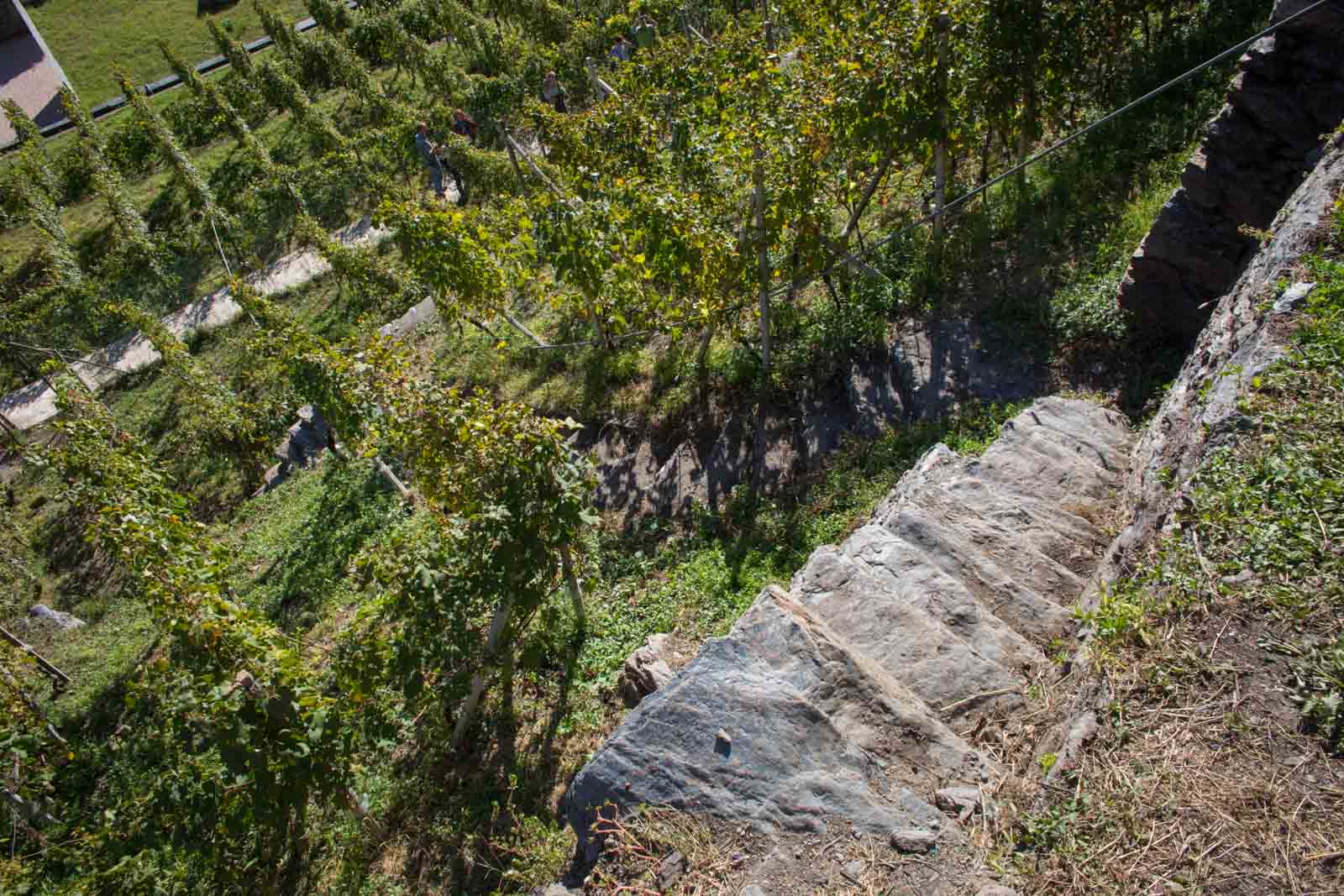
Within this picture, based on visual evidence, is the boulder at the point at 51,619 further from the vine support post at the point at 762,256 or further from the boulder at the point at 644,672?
the vine support post at the point at 762,256

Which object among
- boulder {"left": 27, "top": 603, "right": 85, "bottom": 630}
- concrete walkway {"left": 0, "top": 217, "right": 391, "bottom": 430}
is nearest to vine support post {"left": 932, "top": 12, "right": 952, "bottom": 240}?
concrete walkway {"left": 0, "top": 217, "right": 391, "bottom": 430}

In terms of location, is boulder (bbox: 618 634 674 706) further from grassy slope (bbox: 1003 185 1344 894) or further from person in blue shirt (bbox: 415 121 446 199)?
person in blue shirt (bbox: 415 121 446 199)

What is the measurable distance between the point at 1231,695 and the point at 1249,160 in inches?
237

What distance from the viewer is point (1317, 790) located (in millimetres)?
3092

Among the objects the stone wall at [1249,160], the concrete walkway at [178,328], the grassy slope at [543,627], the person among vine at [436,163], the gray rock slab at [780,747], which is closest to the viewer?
the gray rock slab at [780,747]

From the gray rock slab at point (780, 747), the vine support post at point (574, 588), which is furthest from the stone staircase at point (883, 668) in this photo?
the vine support post at point (574, 588)

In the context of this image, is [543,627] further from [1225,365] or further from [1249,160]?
[1249,160]

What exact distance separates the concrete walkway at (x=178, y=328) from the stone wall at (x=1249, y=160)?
51.2 feet

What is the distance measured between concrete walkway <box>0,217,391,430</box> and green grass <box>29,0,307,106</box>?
58.4 feet

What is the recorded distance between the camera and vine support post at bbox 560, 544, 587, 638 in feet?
21.7

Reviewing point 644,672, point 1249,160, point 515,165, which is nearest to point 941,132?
point 1249,160

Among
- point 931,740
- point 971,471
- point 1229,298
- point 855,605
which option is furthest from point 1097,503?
point 931,740

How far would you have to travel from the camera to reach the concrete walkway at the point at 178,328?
55.1 feet

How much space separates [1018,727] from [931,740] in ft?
2.02
